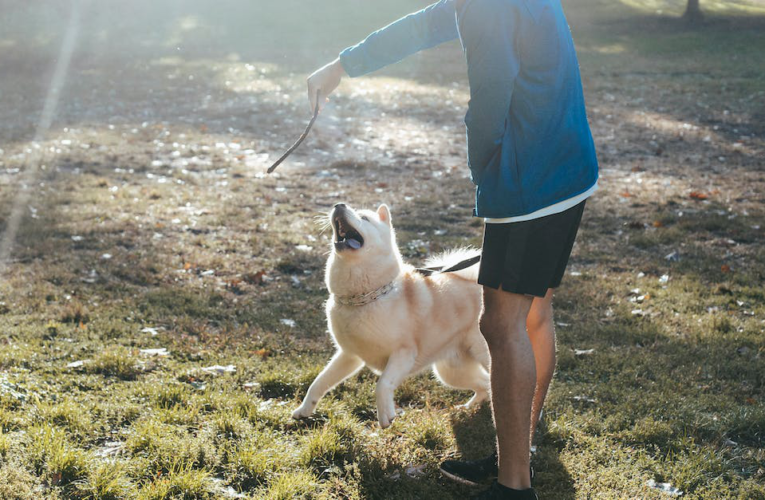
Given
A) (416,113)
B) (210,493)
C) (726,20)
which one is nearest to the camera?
(210,493)

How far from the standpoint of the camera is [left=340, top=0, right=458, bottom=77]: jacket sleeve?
3102 millimetres

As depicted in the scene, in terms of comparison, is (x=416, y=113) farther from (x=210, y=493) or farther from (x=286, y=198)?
(x=210, y=493)

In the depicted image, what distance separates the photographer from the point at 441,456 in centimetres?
356

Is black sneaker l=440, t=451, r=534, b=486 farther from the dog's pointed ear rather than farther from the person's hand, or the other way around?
the person's hand

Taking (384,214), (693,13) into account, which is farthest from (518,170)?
(693,13)

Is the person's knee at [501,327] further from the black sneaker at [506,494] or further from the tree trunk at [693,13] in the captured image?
the tree trunk at [693,13]

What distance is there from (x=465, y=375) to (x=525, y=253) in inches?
60.0

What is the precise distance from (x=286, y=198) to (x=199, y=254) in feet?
7.32

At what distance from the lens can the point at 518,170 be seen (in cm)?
261

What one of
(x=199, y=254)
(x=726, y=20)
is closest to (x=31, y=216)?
(x=199, y=254)

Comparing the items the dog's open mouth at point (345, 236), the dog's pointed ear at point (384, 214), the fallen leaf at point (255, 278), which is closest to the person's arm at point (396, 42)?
the dog's open mouth at point (345, 236)

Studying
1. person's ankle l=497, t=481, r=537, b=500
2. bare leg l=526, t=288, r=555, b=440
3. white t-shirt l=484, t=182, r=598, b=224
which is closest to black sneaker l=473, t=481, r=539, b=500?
person's ankle l=497, t=481, r=537, b=500

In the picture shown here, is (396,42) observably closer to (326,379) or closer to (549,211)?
(549,211)

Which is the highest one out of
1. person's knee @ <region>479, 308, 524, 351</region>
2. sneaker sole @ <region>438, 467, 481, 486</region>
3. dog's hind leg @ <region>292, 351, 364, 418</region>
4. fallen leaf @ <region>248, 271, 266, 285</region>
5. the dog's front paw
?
person's knee @ <region>479, 308, 524, 351</region>
